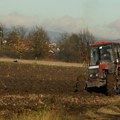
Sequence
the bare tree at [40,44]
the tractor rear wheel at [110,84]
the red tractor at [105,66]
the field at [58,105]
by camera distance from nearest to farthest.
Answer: the field at [58,105], the tractor rear wheel at [110,84], the red tractor at [105,66], the bare tree at [40,44]

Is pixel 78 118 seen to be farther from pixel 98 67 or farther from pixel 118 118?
pixel 98 67

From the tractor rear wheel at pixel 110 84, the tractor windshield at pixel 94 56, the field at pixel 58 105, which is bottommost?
the field at pixel 58 105

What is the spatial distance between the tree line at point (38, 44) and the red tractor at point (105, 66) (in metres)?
47.2

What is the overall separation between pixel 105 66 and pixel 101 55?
56cm

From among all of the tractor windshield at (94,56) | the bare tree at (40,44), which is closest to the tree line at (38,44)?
the bare tree at (40,44)

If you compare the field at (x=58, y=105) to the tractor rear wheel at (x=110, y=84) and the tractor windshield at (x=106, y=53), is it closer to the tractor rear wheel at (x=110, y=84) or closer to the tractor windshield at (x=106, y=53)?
the tractor rear wheel at (x=110, y=84)

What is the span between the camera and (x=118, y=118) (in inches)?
548

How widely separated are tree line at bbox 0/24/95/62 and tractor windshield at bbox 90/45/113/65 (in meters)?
47.2

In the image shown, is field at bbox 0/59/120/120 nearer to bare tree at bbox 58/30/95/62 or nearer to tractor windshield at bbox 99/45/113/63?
tractor windshield at bbox 99/45/113/63

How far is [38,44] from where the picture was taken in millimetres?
74938

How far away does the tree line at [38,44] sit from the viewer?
249 ft

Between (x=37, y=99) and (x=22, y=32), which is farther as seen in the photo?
(x=22, y=32)

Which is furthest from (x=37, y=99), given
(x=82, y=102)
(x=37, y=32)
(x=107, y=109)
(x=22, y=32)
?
(x=22, y=32)

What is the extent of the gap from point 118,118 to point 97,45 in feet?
27.1
